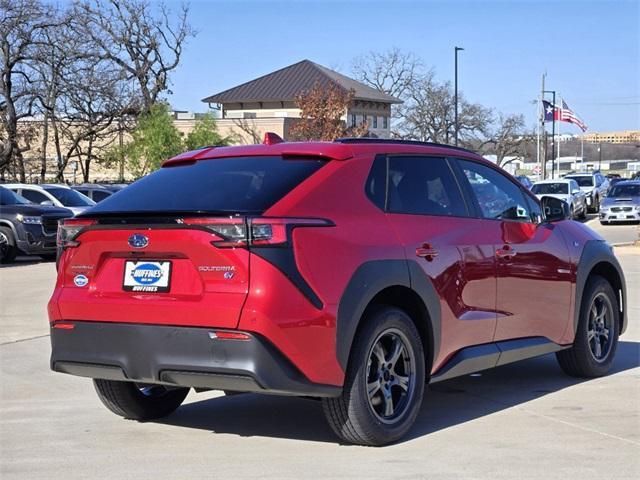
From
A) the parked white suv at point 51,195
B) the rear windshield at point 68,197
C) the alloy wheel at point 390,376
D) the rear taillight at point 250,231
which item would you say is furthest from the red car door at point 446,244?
the rear windshield at point 68,197

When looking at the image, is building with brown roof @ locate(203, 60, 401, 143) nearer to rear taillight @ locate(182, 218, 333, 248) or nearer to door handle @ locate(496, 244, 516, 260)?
door handle @ locate(496, 244, 516, 260)

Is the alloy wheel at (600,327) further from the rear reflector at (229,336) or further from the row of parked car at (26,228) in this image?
the row of parked car at (26,228)

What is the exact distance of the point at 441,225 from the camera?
654cm

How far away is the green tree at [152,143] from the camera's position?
58406 mm

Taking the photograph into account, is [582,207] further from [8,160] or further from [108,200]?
[108,200]

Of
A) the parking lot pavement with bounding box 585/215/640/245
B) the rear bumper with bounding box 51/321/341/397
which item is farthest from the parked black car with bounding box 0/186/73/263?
the rear bumper with bounding box 51/321/341/397

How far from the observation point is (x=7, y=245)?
2198 centimetres

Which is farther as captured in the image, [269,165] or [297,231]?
[269,165]

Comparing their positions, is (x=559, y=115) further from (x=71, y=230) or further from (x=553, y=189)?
(x=71, y=230)

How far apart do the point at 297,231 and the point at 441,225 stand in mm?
1400

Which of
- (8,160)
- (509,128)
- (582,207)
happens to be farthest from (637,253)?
(509,128)

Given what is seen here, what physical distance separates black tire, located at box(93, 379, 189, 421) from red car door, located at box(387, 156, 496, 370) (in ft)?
6.13

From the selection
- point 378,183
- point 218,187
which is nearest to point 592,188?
point 378,183

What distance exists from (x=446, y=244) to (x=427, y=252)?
24 centimetres
